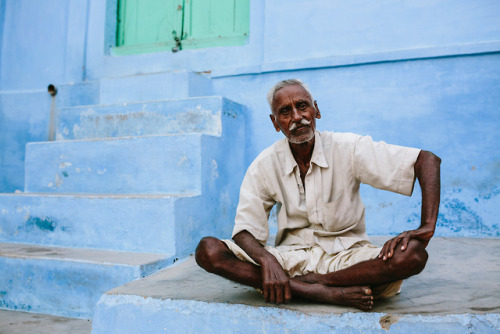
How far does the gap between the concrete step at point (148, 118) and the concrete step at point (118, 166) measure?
382 mm

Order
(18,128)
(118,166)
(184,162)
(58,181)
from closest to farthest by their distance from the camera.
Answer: (184,162), (118,166), (58,181), (18,128)

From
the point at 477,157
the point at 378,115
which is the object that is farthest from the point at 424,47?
the point at 477,157

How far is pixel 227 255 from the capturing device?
5.24 feet

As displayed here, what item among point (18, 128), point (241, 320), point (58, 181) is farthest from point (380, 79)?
point (18, 128)

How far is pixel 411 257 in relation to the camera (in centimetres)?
137

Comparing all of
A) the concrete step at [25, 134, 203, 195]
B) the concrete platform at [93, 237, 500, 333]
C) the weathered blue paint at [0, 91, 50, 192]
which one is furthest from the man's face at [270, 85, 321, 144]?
the weathered blue paint at [0, 91, 50, 192]

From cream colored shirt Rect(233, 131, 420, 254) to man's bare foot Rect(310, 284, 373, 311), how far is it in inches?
10.0

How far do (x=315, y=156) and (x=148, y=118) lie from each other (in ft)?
6.46

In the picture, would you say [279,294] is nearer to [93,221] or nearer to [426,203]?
[426,203]

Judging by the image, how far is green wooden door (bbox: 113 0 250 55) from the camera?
13.6ft

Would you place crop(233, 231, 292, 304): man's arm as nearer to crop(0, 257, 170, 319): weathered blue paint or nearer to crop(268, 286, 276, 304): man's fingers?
crop(268, 286, 276, 304): man's fingers

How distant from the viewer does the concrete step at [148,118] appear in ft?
10.4

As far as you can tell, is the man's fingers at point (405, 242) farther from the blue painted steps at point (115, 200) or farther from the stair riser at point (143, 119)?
the stair riser at point (143, 119)

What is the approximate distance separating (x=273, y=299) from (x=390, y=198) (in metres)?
2.04
